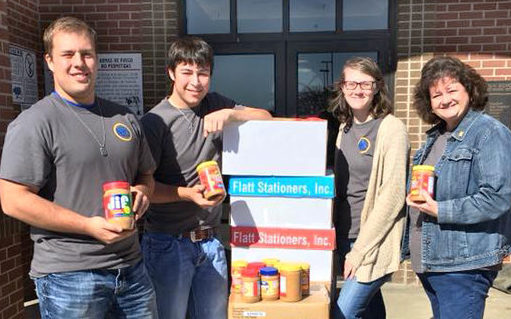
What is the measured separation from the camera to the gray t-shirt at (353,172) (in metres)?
2.46

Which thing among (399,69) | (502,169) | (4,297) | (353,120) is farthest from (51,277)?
(399,69)

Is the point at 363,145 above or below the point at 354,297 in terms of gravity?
above

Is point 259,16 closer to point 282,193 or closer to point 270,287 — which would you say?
point 282,193

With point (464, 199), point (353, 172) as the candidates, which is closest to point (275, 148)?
point (353, 172)

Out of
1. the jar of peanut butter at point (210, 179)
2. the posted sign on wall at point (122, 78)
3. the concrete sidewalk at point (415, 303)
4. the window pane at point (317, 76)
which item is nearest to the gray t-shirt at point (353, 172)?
the jar of peanut butter at point (210, 179)

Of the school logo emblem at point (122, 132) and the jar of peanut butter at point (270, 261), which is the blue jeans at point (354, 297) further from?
the school logo emblem at point (122, 132)

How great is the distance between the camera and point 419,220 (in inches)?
92.2

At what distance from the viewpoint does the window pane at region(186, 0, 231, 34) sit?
4707mm

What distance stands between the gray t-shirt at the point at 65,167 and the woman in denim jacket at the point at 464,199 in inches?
56.3

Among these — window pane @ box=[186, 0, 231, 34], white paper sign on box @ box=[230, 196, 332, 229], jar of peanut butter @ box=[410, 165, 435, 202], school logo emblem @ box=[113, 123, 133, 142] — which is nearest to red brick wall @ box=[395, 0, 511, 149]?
window pane @ box=[186, 0, 231, 34]

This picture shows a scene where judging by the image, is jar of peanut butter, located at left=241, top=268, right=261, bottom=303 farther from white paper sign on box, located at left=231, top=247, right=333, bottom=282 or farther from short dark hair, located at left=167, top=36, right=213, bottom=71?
short dark hair, located at left=167, top=36, right=213, bottom=71

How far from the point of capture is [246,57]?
4.73m

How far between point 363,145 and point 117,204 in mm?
1359

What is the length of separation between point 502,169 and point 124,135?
174cm
